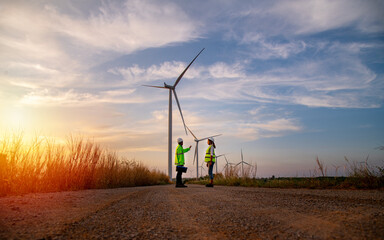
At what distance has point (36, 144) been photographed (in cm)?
909

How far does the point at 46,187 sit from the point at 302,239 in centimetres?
846

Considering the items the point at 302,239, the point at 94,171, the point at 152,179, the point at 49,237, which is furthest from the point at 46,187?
the point at 152,179

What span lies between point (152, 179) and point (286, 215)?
18894 mm

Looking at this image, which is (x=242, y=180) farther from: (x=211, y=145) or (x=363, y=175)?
(x=363, y=175)

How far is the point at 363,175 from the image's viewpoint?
9.44 metres

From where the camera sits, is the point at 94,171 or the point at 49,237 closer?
the point at 49,237

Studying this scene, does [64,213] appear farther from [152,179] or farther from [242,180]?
[152,179]

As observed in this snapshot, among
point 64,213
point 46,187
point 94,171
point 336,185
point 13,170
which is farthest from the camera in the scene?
point 94,171

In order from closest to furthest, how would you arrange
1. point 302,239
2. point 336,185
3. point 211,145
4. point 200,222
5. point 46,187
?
point 302,239 → point 200,222 → point 46,187 → point 336,185 → point 211,145

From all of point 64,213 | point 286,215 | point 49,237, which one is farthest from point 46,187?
point 286,215

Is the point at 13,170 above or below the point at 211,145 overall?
below

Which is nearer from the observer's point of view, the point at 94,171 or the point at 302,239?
the point at 302,239

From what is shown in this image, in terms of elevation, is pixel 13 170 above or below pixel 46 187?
above

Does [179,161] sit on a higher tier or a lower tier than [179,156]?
lower
